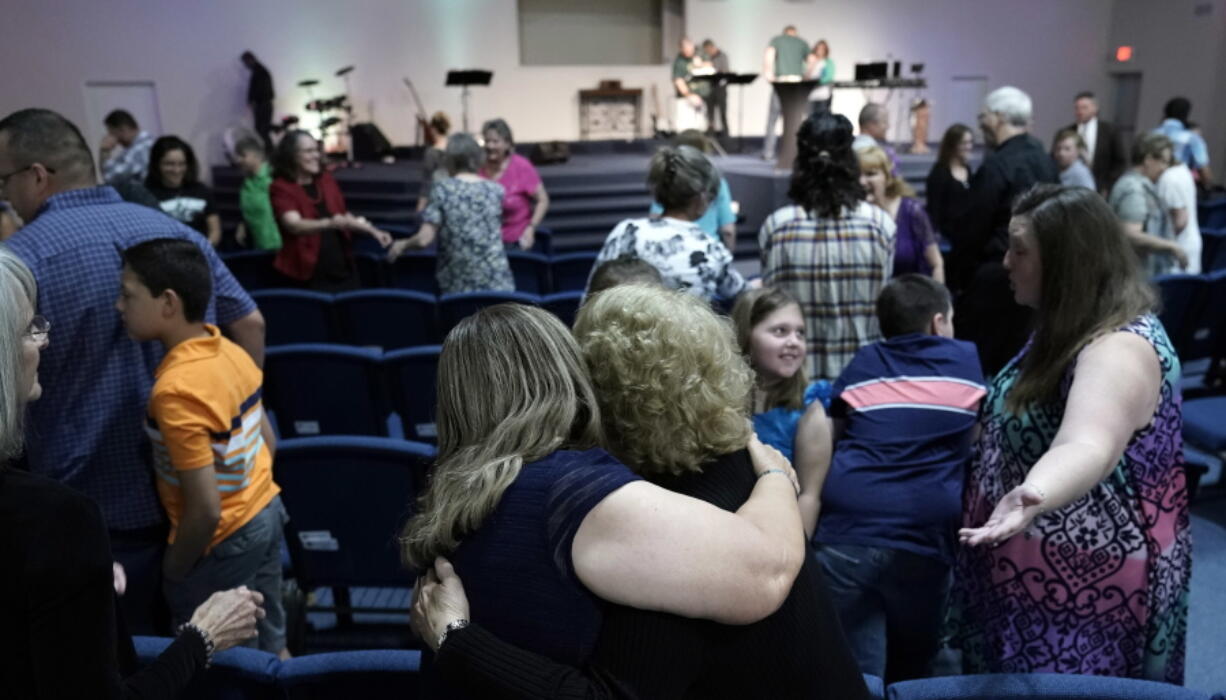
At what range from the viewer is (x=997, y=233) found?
3.82 m

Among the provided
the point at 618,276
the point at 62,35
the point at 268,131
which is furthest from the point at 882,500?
the point at 62,35

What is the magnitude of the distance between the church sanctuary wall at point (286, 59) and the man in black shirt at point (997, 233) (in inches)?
424

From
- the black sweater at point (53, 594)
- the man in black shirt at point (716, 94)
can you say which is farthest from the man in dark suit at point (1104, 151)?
the black sweater at point (53, 594)

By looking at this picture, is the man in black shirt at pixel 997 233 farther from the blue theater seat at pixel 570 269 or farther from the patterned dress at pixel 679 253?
the blue theater seat at pixel 570 269

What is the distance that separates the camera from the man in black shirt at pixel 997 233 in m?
3.71

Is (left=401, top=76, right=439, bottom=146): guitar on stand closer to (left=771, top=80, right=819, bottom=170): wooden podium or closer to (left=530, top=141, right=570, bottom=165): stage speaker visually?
(left=530, top=141, right=570, bottom=165): stage speaker

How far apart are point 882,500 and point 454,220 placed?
278cm

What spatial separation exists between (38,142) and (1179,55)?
52.3ft

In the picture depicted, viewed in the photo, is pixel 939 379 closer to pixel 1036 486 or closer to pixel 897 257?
pixel 1036 486

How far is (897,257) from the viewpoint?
383 cm

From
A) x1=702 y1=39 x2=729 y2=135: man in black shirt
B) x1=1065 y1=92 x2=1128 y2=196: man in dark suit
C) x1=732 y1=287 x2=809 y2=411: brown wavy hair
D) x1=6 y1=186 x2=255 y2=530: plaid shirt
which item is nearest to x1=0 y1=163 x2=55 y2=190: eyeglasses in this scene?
x1=6 y1=186 x2=255 y2=530: plaid shirt

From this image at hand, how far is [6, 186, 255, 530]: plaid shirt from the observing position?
6.63 feet

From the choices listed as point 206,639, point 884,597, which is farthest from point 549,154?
point 206,639

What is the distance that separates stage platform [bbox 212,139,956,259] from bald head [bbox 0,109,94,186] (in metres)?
6.01
